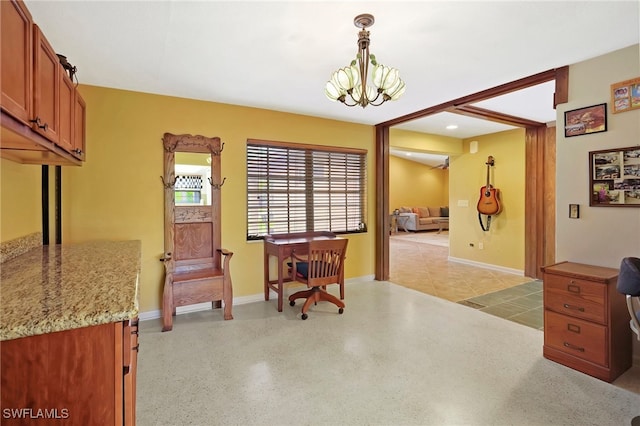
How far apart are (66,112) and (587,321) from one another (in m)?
4.01

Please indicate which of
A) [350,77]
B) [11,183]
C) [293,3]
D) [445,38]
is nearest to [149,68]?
[11,183]

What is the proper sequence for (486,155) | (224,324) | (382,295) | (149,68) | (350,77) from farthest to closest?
1. (486,155)
2. (382,295)
3. (224,324)
4. (149,68)
5. (350,77)

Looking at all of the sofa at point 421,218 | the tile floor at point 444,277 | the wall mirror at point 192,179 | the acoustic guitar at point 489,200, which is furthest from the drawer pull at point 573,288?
the sofa at point 421,218

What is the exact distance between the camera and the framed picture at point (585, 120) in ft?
8.32

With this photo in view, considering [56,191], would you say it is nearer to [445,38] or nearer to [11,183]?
[11,183]

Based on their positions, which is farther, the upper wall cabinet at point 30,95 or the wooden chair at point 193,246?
the wooden chair at point 193,246

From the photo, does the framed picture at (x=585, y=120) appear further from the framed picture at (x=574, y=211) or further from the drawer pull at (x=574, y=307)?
the drawer pull at (x=574, y=307)

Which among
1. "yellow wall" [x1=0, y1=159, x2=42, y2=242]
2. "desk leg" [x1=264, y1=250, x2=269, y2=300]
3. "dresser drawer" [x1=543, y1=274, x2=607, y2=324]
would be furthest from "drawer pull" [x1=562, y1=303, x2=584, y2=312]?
"yellow wall" [x1=0, y1=159, x2=42, y2=242]

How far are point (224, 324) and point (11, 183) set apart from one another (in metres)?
2.08

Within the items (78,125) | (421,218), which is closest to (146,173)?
(78,125)

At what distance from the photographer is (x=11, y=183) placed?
2.10 metres

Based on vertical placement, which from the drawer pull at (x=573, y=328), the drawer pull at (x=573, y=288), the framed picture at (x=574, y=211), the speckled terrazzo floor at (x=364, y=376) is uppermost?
the framed picture at (x=574, y=211)

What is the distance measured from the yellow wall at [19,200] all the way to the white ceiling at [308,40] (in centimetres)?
98

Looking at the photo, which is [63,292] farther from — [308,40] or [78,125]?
[308,40]
